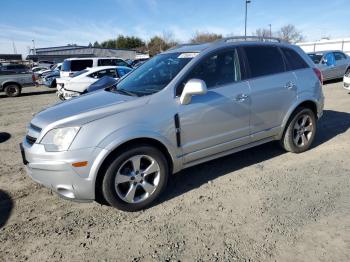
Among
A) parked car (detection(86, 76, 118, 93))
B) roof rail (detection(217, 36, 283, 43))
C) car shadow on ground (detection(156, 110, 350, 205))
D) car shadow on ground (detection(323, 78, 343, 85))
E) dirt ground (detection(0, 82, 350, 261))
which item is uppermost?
roof rail (detection(217, 36, 283, 43))

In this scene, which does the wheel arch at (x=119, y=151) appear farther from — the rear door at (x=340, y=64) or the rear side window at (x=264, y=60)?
the rear door at (x=340, y=64)

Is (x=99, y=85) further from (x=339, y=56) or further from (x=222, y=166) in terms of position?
(x=339, y=56)

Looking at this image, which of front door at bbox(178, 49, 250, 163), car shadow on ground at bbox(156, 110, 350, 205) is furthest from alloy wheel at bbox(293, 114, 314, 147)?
front door at bbox(178, 49, 250, 163)

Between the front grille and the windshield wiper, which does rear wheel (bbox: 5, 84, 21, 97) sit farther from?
the front grille

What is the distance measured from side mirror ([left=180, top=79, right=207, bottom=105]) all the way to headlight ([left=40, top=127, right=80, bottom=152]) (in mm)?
1244

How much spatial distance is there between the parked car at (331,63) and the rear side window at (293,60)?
10.3 meters

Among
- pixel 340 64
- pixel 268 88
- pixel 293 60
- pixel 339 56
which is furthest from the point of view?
pixel 339 56

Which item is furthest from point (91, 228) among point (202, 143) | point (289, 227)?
point (289, 227)

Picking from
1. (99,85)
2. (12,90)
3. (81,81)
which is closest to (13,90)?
(12,90)

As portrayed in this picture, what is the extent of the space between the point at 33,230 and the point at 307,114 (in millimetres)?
4353

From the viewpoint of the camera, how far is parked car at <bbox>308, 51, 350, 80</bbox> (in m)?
14.2

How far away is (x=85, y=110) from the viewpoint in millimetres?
3402

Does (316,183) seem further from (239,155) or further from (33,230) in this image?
(33,230)

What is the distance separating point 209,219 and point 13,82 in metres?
16.9
